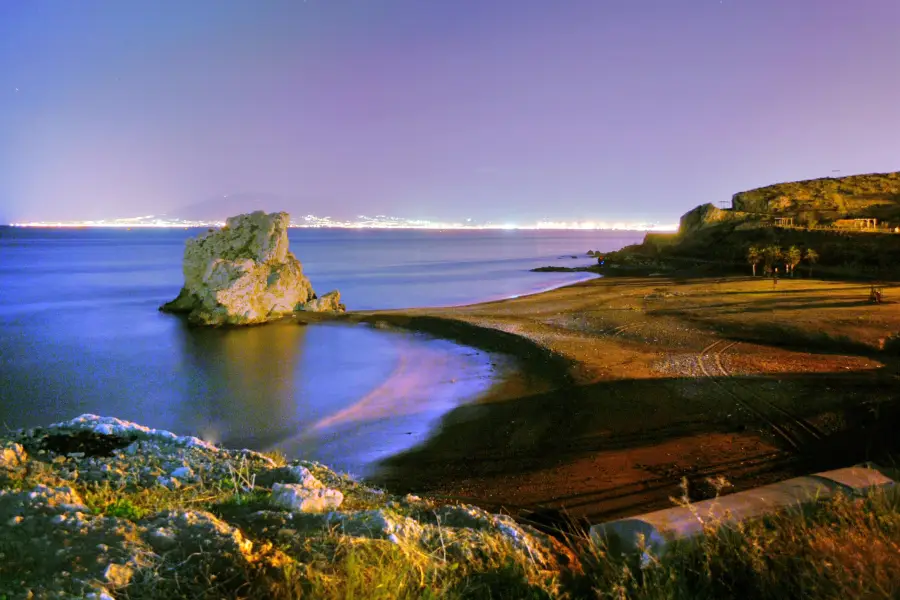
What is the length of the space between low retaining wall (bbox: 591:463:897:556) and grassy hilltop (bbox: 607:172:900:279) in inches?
1635

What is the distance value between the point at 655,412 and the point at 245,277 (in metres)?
25.3

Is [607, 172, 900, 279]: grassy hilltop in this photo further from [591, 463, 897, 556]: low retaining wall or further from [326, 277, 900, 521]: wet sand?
[591, 463, 897, 556]: low retaining wall

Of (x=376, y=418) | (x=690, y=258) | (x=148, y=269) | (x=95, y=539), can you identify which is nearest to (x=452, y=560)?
(x=95, y=539)

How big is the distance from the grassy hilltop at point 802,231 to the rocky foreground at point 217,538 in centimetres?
4470

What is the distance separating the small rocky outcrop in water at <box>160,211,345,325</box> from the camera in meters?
30.9

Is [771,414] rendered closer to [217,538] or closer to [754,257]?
[217,538]

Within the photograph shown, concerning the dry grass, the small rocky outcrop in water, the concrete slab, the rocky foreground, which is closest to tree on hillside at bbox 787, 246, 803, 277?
the small rocky outcrop in water

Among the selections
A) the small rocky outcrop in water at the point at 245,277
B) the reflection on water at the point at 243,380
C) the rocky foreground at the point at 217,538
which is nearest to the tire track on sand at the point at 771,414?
the rocky foreground at the point at 217,538

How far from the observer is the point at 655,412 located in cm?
1323

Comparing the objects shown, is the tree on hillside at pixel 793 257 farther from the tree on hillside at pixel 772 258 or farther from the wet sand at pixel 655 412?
the wet sand at pixel 655 412

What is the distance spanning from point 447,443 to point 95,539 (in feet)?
30.1

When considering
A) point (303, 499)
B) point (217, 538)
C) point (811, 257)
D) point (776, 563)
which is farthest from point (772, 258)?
point (217, 538)

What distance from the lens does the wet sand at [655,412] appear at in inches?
386

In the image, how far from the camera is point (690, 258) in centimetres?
5997
